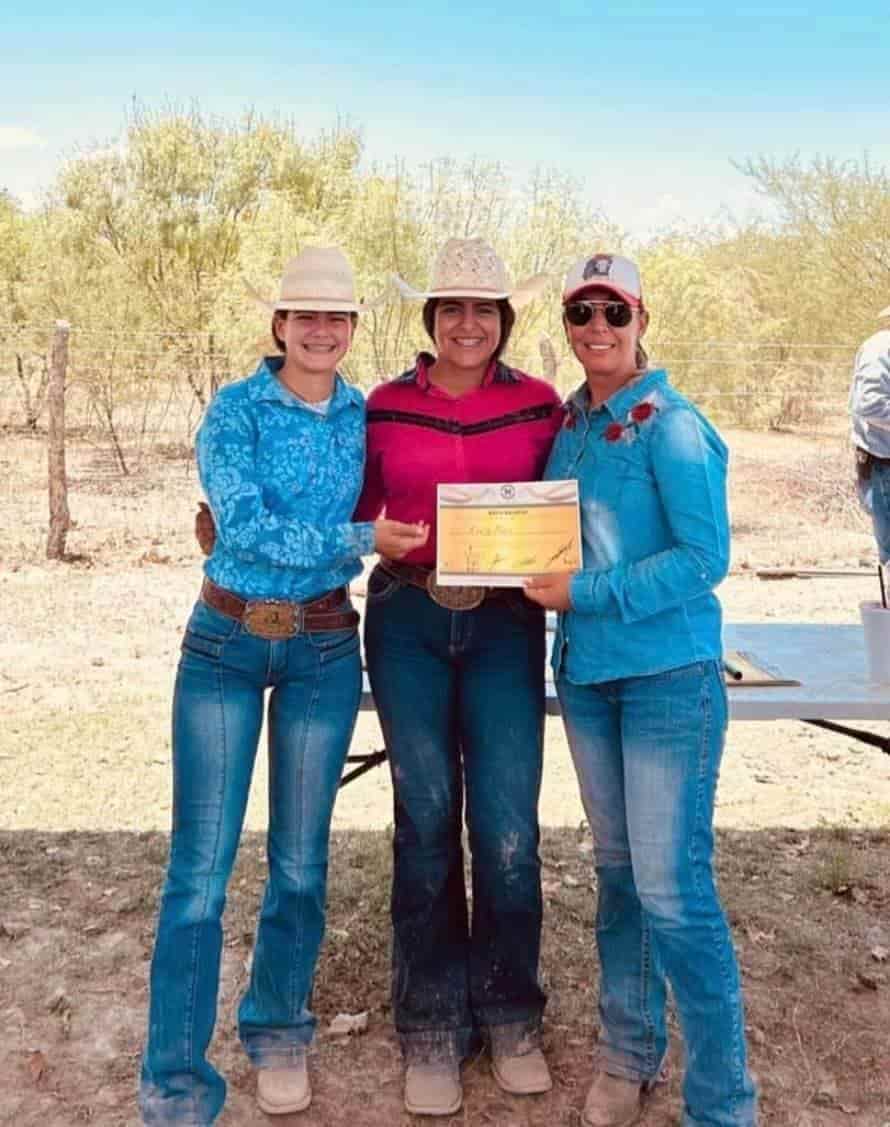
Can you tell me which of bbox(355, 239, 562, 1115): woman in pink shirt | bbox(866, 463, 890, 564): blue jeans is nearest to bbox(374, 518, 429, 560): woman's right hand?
bbox(355, 239, 562, 1115): woman in pink shirt

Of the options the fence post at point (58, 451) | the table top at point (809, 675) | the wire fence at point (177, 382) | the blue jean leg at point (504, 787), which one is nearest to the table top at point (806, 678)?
the table top at point (809, 675)

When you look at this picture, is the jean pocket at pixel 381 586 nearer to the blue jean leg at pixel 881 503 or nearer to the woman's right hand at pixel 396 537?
the woman's right hand at pixel 396 537

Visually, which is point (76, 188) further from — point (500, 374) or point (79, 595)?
point (500, 374)

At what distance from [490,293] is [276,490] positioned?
632 mm

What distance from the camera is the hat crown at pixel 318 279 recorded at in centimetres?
265

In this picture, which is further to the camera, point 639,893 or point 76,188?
point 76,188

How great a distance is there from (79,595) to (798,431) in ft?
40.0

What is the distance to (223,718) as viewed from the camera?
2.62m

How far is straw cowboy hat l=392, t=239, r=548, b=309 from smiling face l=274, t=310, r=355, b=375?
8.0 inches

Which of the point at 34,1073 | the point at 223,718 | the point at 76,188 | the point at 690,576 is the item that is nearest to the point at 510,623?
the point at 690,576

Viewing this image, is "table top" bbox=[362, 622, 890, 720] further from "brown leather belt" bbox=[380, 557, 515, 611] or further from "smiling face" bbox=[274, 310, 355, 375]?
"smiling face" bbox=[274, 310, 355, 375]

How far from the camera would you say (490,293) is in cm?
266

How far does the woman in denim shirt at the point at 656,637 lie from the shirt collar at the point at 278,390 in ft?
1.69

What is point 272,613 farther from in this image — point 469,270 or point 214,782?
point 469,270
